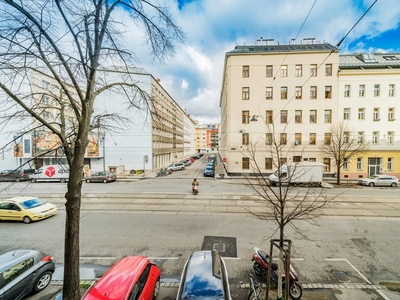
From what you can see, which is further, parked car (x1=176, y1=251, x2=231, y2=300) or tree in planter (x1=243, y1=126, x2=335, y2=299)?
tree in planter (x1=243, y1=126, x2=335, y2=299)

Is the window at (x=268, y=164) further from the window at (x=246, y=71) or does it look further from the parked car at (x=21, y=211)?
the parked car at (x=21, y=211)

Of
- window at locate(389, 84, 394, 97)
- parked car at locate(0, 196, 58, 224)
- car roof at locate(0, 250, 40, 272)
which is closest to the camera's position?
car roof at locate(0, 250, 40, 272)

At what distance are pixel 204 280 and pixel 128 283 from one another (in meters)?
1.80

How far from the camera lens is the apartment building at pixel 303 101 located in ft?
84.2

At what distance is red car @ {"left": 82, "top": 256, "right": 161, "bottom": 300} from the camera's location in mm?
4184

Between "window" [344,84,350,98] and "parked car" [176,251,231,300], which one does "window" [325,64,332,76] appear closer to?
"window" [344,84,350,98]

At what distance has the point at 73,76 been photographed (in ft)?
13.4

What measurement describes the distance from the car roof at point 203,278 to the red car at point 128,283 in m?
1.15

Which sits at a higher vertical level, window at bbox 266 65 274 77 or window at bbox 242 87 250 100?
window at bbox 266 65 274 77

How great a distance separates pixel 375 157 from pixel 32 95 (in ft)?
116

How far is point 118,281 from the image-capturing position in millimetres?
4504

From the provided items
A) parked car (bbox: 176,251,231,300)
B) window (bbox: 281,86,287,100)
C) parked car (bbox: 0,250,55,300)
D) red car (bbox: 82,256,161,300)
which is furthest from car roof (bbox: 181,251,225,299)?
window (bbox: 281,86,287,100)

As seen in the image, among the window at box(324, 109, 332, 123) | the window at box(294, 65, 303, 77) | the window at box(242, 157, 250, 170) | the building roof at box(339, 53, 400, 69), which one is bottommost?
the window at box(242, 157, 250, 170)

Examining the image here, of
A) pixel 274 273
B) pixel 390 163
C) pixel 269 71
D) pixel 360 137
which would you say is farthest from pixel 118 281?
pixel 390 163
